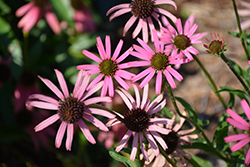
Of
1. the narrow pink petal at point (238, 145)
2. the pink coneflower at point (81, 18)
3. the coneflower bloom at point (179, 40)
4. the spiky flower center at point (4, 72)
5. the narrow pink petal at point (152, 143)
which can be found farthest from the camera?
the pink coneflower at point (81, 18)

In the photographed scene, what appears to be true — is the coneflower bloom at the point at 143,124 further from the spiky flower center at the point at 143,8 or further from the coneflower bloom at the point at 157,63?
the spiky flower center at the point at 143,8

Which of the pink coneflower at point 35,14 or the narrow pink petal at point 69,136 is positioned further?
the pink coneflower at point 35,14

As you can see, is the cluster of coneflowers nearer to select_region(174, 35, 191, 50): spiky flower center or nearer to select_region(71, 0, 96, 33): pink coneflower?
select_region(174, 35, 191, 50): spiky flower center

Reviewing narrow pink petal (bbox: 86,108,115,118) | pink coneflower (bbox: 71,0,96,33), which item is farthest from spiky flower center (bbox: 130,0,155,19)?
pink coneflower (bbox: 71,0,96,33)

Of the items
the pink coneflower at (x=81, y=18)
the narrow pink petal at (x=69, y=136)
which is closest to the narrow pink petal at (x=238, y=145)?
the narrow pink petal at (x=69, y=136)

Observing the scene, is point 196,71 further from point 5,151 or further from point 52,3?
point 5,151

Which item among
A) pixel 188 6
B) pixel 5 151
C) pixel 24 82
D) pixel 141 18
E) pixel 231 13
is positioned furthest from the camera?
pixel 188 6

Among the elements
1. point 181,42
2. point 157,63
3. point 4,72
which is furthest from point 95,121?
point 4,72

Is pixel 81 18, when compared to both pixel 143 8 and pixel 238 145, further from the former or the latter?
pixel 238 145

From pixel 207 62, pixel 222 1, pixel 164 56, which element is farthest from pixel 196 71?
pixel 164 56
